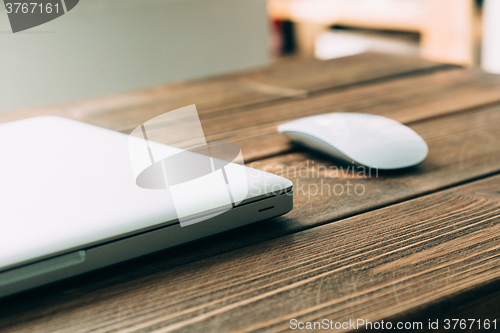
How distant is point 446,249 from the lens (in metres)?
0.30

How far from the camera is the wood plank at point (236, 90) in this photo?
72 cm

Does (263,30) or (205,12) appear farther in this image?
(263,30)

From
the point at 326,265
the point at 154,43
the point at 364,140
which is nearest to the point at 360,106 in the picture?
the point at 364,140

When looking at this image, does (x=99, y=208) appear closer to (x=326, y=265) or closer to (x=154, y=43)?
(x=326, y=265)

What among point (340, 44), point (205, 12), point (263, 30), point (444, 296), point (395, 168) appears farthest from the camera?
point (340, 44)

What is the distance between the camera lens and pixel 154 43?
1.97 meters

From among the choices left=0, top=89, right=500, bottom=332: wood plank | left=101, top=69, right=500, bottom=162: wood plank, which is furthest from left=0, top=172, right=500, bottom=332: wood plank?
left=101, top=69, right=500, bottom=162: wood plank

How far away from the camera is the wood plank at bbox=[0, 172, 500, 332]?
0.25m

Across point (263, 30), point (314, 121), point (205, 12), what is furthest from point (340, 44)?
point (314, 121)

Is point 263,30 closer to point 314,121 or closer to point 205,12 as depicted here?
point 205,12

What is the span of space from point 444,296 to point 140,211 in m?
0.20

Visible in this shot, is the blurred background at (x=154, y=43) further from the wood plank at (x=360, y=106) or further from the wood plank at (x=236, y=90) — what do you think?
the wood plank at (x=360, y=106)

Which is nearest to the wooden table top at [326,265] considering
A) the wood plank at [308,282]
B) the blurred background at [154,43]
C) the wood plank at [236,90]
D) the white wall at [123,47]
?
the wood plank at [308,282]

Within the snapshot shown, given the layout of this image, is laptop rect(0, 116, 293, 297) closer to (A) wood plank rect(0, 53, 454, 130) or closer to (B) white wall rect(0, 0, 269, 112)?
(A) wood plank rect(0, 53, 454, 130)
